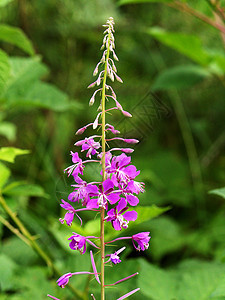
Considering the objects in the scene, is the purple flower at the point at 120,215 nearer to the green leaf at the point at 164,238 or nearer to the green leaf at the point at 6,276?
the green leaf at the point at 6,276

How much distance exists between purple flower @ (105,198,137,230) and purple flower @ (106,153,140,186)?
5 cm

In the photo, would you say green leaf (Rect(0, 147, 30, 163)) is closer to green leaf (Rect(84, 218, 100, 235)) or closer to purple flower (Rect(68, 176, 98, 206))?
green leaf (Rect(84, 218, 100, 235))

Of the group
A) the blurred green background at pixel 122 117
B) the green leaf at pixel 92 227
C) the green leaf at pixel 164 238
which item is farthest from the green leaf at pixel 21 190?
the green leaf at pixel 164 238

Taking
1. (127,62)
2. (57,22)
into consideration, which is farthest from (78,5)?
(127,62)

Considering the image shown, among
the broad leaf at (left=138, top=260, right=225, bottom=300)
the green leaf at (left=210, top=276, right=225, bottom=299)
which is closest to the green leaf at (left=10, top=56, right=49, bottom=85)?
the broad leaf at (left=138, top=260, right=225, bottom=300)

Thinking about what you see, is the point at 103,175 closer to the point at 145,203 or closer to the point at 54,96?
the point at 54,96

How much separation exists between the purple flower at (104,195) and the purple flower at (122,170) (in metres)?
0.01

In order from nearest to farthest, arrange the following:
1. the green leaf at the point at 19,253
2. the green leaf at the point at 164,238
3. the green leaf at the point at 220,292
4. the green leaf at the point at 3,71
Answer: the green leaf at the point at 220,292
the green leaf at the point at 3,71
the green leaf at the point at 19,253
the green leaf at the point at 164,238

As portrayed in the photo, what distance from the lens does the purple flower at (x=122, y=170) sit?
2.27ft

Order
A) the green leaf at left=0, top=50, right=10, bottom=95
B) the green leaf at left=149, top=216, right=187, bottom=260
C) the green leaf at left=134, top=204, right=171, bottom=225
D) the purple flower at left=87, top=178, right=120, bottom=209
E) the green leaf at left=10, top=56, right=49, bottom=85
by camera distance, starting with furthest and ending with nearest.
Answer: the green leaf at left=149, top=216, right=187, bottom=260
the green leaf at left=10, top=56, right=49, bottom=85
the green leaf at left=0, top=50, right=10, bottom=95
the green leaf at left=134, top=204, right=171, bottom=225
the purple flower at left=87, top=178, right=120, bottom=209

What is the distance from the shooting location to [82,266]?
4.45 feet

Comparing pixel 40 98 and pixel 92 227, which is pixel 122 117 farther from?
pixel 92 227

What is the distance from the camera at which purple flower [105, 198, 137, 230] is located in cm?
70

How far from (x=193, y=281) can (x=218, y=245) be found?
0.90 meters
